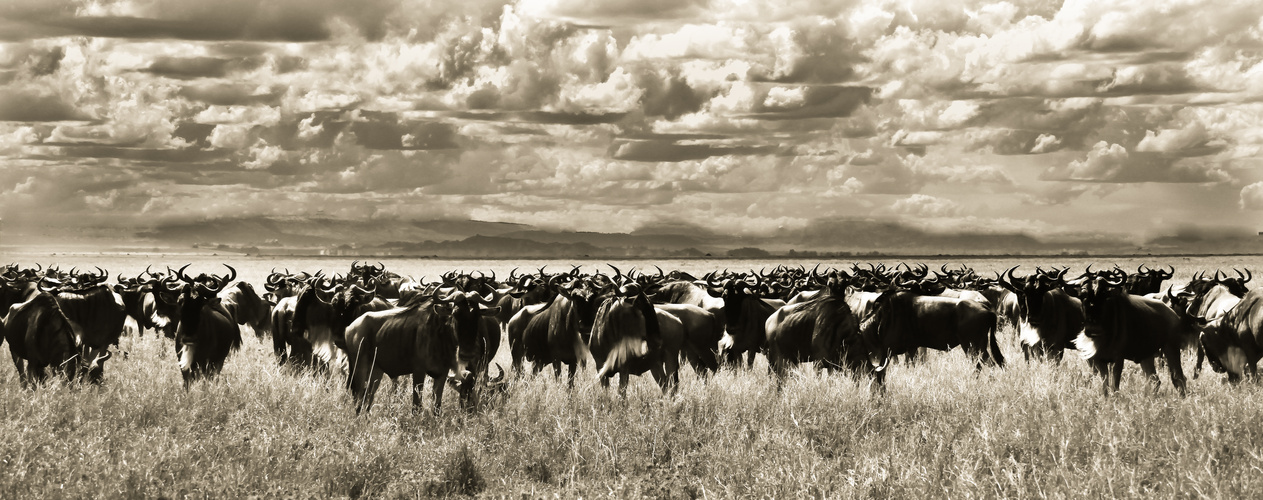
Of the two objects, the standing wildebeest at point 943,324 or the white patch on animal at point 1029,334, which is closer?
the white patch on animal at point 1029,334

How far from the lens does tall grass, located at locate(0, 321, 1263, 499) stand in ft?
29.6

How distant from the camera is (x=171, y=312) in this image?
49.6ft

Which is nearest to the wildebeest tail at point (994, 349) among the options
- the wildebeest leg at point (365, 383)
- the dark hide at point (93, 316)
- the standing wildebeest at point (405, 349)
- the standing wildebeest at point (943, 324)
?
the standing wildebeest at point (943, 324)

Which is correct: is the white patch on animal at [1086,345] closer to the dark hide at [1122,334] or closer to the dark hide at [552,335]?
the dark hide at [1122,334]

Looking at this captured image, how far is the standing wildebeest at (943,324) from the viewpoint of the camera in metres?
14.9

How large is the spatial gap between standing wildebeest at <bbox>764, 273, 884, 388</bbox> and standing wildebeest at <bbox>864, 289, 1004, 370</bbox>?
3.03 feet

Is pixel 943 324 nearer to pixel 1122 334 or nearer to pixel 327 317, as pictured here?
pixel 1122 334

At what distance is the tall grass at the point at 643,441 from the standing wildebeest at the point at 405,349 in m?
0.33

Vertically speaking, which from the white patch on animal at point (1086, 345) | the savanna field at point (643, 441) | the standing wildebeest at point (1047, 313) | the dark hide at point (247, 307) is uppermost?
the standing wildebeest at point (1047, 313)

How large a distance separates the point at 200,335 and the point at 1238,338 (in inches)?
500

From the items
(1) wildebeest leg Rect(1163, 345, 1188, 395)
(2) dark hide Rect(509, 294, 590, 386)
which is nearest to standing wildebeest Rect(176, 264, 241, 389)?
(2) dark hide Rect(509, 294, 590, 386)

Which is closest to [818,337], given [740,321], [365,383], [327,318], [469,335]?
[740,321]

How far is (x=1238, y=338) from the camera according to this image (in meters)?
13.1

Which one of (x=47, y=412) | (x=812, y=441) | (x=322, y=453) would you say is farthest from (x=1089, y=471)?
(x=47, y=412)
